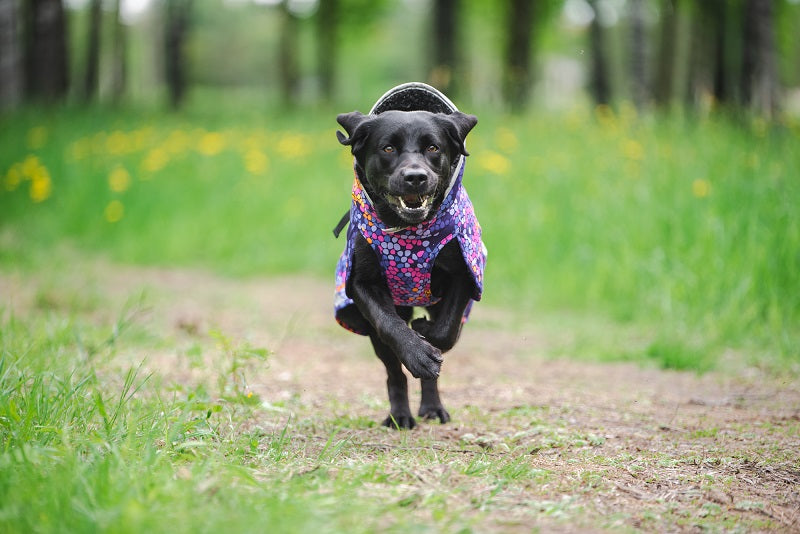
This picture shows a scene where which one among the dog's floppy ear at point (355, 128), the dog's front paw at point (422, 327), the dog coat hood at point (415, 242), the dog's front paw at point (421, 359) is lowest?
the dog's front paw at point (421, 359)

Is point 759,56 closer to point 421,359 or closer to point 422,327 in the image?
point 422,327

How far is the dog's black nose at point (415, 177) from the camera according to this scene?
125 inches

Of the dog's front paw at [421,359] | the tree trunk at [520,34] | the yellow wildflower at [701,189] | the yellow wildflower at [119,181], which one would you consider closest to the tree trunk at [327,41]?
the tree trunk at [520,34]

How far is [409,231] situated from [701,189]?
14.7ft

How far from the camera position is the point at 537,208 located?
319 inches

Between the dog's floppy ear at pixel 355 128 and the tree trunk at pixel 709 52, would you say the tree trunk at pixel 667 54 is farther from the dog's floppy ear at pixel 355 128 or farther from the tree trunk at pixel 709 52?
the dog's floppy ear at pixel 355 128

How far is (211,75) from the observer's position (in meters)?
63.8

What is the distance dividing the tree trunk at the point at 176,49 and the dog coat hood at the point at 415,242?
17143 mm

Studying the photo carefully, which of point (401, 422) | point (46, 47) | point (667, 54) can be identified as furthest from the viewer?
point (667, 54)

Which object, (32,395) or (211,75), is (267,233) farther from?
(211,75)

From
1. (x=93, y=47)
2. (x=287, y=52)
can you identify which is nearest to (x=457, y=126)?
(x=93, y=47)

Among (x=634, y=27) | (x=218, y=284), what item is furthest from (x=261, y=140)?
(x=634, y=27)

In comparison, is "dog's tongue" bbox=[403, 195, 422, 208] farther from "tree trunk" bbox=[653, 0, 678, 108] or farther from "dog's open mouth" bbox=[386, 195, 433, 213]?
"tree trunk" bbox=[653, 0, 678, 108]

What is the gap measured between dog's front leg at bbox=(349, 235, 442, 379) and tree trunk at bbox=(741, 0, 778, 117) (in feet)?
30.1
